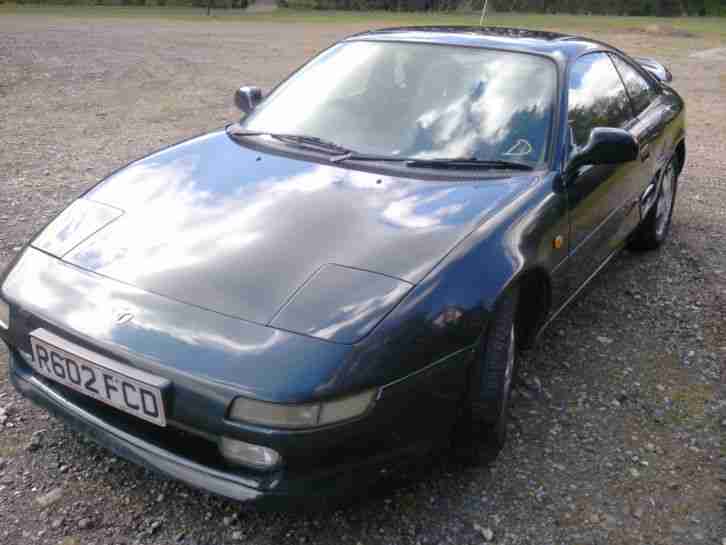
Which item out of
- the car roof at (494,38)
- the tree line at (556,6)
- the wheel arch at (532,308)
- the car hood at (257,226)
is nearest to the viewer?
the car hood at (257,226)

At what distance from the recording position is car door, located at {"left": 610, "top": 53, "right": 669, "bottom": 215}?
12.4 feet

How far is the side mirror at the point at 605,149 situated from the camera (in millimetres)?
2867

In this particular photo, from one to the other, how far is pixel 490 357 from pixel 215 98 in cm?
780

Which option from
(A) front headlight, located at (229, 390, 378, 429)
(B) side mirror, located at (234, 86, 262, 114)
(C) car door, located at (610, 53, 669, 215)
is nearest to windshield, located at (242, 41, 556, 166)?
(B) side mirror, located at (234, 86, 262, 114)

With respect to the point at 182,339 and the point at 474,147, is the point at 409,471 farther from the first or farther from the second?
the point at 474,147

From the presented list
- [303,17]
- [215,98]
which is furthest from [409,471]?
[303,17]

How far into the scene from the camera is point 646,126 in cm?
384

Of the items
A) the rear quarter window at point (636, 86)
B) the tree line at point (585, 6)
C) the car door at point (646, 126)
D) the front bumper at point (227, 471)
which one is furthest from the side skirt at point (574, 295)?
the tree line at point (585, 6)

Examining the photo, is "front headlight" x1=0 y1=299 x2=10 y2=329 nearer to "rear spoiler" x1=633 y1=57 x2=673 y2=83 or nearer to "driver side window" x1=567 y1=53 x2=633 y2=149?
"driver side window" x1=567 y1=53 x2=633 y2=149

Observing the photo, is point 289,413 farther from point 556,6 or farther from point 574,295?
point 556,6

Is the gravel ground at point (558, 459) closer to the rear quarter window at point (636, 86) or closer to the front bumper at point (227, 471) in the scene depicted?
the front bumper at point (227, 471)

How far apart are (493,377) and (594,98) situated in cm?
175

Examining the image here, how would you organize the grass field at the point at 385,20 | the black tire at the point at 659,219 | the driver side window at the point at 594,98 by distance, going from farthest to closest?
the grass field at the point at 385,20 → the black tire at the point at 659,219 → the driver side window at the point at 594,98

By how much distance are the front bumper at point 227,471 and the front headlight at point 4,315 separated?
11.8 inches
